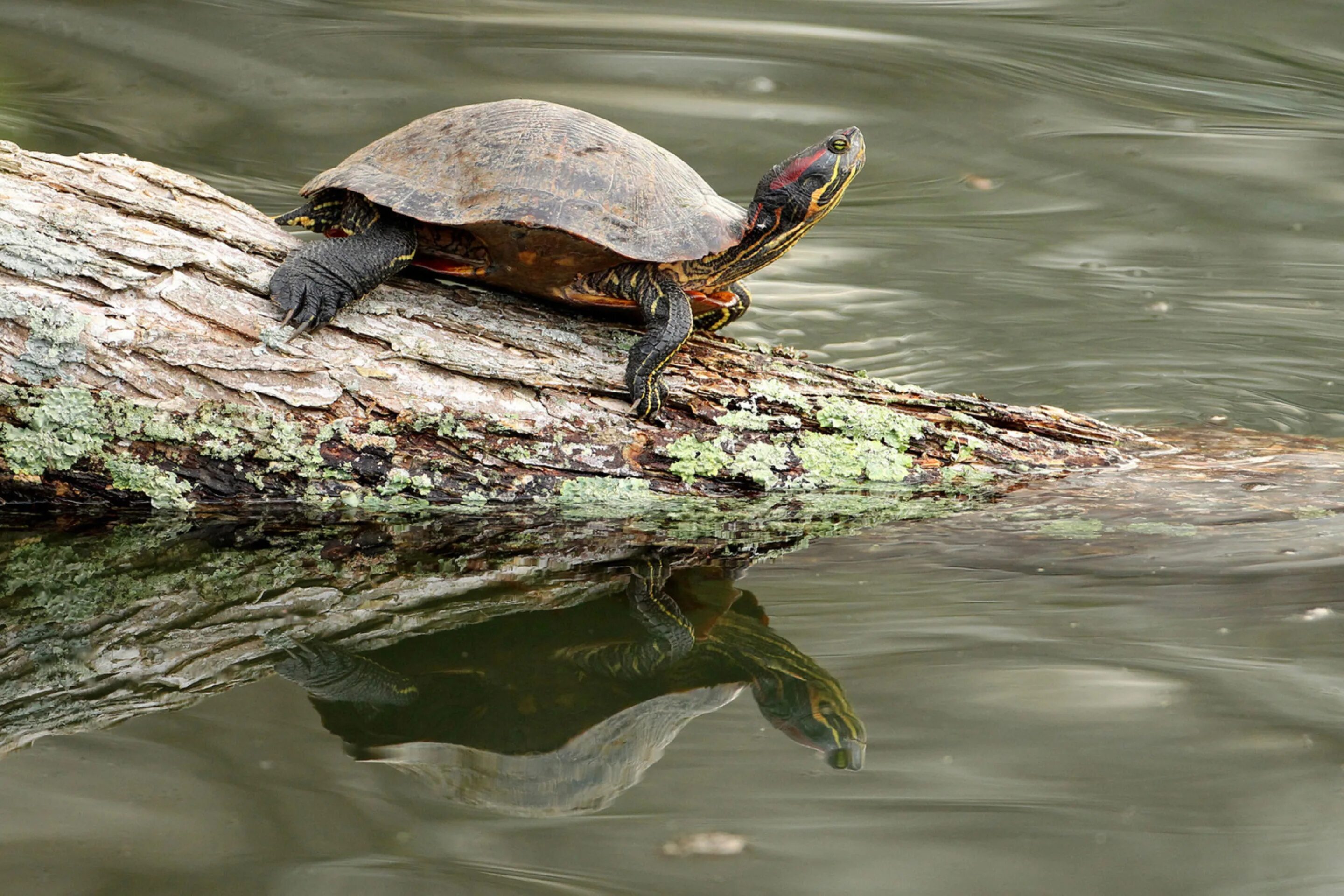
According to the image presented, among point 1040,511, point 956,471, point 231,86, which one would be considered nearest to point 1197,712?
point 1040,511

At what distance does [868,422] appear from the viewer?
10.2 ft

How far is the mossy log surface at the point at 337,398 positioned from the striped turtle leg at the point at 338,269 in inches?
2.8

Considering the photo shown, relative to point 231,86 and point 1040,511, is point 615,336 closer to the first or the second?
point 1040,511

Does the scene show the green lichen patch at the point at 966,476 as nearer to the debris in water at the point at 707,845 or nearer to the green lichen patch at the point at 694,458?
the green lichen patch at the point at 694,458

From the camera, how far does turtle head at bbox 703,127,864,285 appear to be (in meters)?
3.21

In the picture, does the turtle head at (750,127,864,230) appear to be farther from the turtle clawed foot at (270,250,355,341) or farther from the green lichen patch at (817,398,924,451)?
the turtle clawed foot at (270,250,355,341)

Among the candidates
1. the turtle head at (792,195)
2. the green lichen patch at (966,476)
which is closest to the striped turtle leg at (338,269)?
the turtle head at (792,195)

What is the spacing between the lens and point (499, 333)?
302 cm

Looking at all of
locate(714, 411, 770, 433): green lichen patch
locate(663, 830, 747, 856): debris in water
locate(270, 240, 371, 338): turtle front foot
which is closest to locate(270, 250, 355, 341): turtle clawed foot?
locate(270, 240, 371, 338): turtle front foot

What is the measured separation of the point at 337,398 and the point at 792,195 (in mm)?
1455

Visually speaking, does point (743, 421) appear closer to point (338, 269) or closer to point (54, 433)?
point (338, 269)

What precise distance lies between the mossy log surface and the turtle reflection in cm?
65

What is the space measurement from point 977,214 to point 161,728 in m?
5.15

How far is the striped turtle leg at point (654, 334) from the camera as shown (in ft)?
9.41
